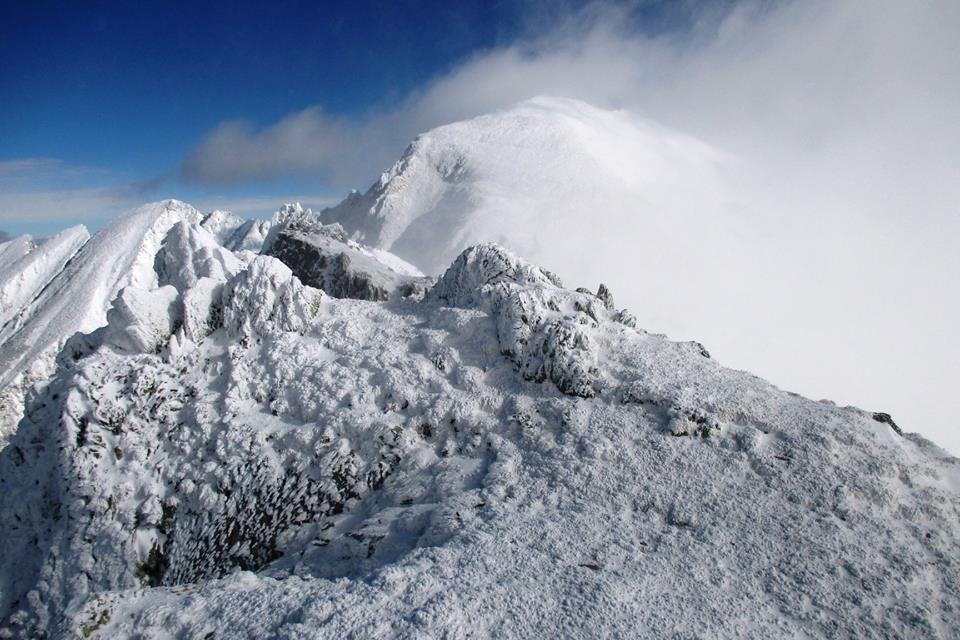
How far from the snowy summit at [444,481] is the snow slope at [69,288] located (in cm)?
6366

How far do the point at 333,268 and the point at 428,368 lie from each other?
26.3 m

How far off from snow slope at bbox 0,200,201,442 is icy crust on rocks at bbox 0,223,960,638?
6440cm

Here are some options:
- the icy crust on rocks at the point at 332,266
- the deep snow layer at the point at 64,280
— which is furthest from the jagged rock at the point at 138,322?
the deep snow layer at the point at 64,280

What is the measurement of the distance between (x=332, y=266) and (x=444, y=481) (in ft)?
106

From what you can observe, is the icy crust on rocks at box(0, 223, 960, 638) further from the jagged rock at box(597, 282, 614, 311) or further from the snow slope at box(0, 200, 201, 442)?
the snow slope at box(0, 200, 201, 442)

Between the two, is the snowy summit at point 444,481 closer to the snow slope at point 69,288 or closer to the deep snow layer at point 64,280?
the snow slope at point 69,288

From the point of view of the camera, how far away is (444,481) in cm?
1948

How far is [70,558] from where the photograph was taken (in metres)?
20.0

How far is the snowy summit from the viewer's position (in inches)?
523

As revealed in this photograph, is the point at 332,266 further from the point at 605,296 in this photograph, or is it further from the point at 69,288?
the point at 69,288

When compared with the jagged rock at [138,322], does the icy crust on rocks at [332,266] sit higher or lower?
higher

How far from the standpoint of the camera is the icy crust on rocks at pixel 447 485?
13.3 metres

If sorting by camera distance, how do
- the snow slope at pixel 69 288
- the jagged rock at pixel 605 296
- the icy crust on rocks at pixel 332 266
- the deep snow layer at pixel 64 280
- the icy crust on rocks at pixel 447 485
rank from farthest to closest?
the deep snow layer at pixel 64 280, the snow slope at pixel 69 288, the icy crust on rocks at pixel 332 266, the jagged rock at pixel 605 296, the icy crust on rocks at pixel 447 485

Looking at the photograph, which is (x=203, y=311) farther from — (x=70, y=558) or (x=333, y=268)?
(x=333, y=268)
